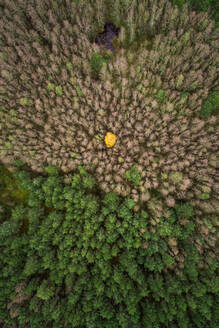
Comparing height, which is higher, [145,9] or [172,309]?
[145,9]

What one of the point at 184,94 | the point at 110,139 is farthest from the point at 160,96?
the point at 110,139

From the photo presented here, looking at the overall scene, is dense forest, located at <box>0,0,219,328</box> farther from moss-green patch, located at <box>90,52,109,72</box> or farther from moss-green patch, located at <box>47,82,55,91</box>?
moss-green patch, located at <box>47,82,55,91</box>

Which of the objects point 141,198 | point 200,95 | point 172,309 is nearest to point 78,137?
point 141,198

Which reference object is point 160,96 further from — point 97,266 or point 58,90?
point 97,266

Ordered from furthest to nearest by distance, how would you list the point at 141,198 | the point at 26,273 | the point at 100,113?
the point at 100,113, the point at 141,198, the point at 26,273

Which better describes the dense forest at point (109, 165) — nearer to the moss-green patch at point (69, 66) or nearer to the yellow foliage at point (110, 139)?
the yellow foliage at point (110, 139)

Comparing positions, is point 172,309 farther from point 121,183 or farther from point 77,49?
point 77,49

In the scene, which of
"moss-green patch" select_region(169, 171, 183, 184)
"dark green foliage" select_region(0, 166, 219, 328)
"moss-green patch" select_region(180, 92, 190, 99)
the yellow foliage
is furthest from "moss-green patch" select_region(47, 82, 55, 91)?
"moss-green patch" select_region(169, 171, 183, 184)

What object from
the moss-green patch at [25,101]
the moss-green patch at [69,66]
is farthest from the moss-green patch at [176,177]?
the moss-green patch at [25,101]

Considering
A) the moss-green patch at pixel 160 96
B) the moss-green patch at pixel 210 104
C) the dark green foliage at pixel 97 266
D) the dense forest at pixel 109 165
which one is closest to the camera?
the dark green foliage at pixel 97 266
